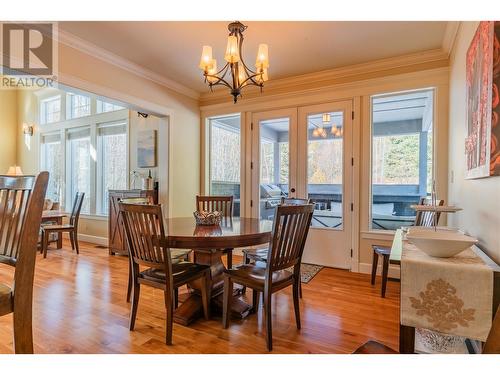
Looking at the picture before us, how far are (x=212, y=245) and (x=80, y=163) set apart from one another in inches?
198

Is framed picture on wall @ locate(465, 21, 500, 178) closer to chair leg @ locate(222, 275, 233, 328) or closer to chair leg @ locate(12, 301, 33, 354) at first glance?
chair leg @ locate(222, 275, 233, 328)

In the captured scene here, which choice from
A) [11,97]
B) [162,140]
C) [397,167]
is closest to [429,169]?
[397,167]

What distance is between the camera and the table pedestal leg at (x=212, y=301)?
2.22 meters

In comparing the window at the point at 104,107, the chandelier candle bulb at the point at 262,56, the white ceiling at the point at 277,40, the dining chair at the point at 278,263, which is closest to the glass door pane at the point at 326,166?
the white ceiling at the point at 277,40

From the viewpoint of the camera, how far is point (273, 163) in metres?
4.14

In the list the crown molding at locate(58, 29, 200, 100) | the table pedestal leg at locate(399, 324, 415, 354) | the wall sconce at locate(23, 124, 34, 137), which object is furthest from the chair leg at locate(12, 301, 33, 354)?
the wall sconce at locate(23, 124, 34, 137)

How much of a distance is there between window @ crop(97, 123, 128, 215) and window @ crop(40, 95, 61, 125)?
5.16ft

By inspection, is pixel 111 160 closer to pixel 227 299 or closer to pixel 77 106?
pixel 77 106

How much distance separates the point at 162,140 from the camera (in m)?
4.21

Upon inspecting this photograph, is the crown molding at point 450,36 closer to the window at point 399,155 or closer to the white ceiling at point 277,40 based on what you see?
the white ceiling at point 277,40

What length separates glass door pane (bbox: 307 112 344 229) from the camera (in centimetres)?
373

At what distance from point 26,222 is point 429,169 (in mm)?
3684
